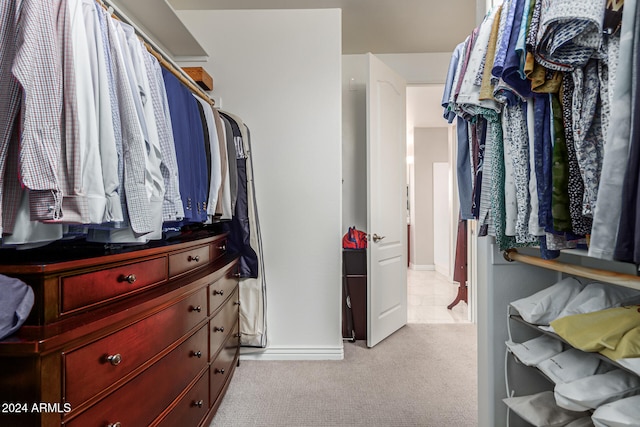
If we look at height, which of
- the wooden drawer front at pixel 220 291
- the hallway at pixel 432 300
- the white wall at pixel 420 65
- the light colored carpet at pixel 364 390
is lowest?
the hallway at pixel 432 300

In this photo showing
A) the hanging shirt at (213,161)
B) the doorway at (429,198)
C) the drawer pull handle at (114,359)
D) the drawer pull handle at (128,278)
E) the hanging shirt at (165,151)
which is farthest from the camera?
the doorway at (429,198)

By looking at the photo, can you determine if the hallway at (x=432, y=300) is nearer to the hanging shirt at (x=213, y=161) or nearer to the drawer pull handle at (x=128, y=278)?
the hanging shirt at (x=213, y=161)

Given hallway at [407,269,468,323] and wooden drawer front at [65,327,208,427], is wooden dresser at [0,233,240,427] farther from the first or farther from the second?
hallway at [407,269,468,323]

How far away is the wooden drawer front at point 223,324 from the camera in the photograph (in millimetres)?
1808

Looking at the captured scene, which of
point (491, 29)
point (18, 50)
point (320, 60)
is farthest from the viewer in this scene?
point (320, 60)

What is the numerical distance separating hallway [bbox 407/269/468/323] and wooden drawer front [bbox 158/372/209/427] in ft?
7.96

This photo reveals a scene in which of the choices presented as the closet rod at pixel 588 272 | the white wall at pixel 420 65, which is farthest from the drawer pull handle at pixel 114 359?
the white wall at pixel 420 65

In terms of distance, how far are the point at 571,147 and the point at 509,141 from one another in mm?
276

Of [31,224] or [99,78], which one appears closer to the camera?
[31,224]

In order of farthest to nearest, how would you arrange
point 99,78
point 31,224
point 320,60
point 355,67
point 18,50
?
1. point 355,67
2. point 320,60
3. point 99,78
4. point 31,224
5. point 18,50

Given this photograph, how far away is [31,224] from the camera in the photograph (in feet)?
2.88

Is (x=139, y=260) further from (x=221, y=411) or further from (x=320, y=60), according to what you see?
(x=320, y=60)

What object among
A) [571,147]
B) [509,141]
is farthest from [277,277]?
[571,147]

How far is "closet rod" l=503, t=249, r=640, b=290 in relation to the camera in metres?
0.89
